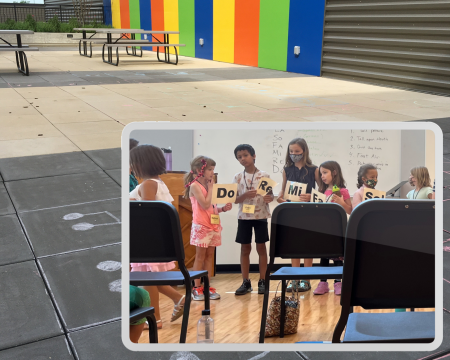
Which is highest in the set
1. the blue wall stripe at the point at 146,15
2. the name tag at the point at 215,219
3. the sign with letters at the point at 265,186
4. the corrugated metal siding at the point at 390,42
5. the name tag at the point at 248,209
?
the blue wall stripe at the point at 146,15

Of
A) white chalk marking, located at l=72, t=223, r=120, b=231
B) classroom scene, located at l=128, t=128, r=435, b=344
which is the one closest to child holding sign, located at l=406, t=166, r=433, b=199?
classroom scene, located at l=128, t=128, r=435, b=344

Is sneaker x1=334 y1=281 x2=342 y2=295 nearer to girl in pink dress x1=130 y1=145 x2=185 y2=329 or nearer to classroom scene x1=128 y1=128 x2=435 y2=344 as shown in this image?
classroom scene x1=128 y1=128 x2=435 y2=344

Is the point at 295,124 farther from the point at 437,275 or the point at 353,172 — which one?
the point at 437,275

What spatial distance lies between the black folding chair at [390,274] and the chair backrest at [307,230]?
0.02 m

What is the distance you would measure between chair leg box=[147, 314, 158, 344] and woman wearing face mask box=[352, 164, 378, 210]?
16.1 inches

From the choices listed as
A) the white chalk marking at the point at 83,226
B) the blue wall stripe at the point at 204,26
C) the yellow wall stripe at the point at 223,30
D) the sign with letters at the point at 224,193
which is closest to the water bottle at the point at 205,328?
the sign with letters at the point at 224,193

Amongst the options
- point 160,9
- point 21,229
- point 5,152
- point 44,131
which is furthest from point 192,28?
point 21,229

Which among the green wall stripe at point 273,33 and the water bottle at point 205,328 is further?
the green wall stripe at point 273,33

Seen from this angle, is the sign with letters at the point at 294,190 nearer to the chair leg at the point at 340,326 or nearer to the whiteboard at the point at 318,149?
the whiteboard at the point at 318,149

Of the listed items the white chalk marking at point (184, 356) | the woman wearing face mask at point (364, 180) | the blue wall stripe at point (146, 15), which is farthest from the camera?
the blue wall stripe at point (146, 15)

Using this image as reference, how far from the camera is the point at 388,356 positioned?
175 cm

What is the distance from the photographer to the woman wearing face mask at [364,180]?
2.65 ft

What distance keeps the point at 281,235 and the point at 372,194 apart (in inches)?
6.6

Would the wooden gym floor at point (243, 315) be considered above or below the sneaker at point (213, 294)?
below
